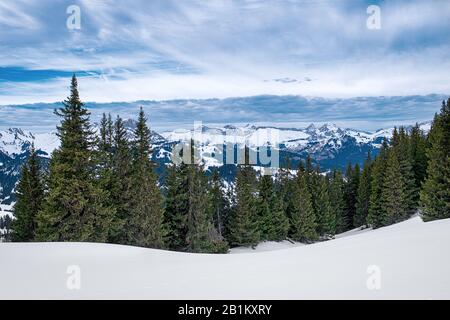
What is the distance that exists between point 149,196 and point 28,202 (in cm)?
1019

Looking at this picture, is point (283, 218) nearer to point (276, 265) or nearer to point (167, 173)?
point (167, 173)

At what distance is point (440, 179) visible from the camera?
3053 centimetres

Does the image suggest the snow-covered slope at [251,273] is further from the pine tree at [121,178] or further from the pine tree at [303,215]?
the pine tree at [303,215]

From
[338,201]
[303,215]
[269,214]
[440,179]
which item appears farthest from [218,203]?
[440,179]

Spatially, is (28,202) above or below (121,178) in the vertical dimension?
below

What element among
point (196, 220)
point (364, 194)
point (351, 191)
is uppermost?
point (196, 220)

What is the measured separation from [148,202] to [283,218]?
2455cm

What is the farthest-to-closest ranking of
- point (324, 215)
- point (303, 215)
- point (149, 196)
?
point (324, 215) → point (303, 215) → point (149, 196)

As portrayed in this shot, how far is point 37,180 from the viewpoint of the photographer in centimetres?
2902

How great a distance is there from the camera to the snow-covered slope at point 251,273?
6.97 meters

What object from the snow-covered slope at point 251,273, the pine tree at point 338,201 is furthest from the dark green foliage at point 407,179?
the snow-covered slope at point 251,273

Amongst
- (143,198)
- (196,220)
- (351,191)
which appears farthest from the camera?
(351,191)

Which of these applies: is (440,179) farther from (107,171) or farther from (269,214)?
(107,171)

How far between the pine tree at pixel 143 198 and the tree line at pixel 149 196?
9cm
